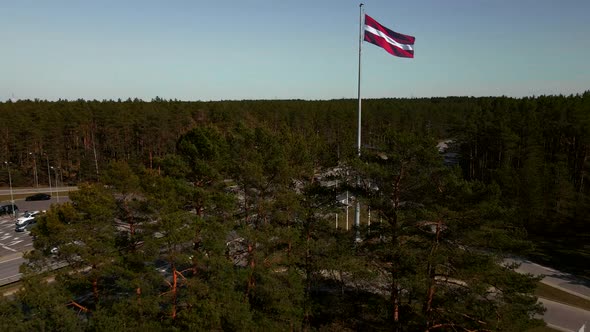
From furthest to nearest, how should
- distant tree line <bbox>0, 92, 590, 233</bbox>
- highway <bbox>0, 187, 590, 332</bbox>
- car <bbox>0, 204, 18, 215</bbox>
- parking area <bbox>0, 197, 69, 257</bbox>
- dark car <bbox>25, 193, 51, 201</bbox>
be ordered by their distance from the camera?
dark car <bbox>25, 193, 51, 201</bbox> < car <bbox>0, 204, 18, 215</bbox> < parking area <bbox>0, 197, 69, 257</bbox> < distant tree line <bbox>0, 92, 590, 233</bbox> < highway <bbox>0, 187, 590, 332</bbox>

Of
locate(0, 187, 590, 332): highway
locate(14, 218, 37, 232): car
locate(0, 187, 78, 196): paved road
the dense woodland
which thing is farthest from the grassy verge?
locate(0, 187, 78, 196): paved road

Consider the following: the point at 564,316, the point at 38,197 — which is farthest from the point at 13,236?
the point at 564,316

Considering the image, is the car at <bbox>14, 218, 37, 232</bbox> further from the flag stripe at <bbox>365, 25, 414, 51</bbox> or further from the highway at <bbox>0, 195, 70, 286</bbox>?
the flag stripe at <bbox>365, 25, 414, 51</bbox>

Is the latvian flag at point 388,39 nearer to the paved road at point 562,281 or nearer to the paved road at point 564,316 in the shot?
the paved road at point 564,316

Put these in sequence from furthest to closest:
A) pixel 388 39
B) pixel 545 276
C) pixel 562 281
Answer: pixel 562 281 → pixel 545 276 → pixel 388 39

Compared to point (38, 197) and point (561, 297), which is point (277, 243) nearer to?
point (561, 297)

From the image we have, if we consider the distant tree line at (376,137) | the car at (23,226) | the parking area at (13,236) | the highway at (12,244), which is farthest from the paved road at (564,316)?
the car at (23,226)

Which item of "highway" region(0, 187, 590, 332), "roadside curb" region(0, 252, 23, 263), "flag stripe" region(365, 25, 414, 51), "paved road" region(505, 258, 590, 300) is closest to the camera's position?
"flag stripe" region(365, 25, 414, 51)
